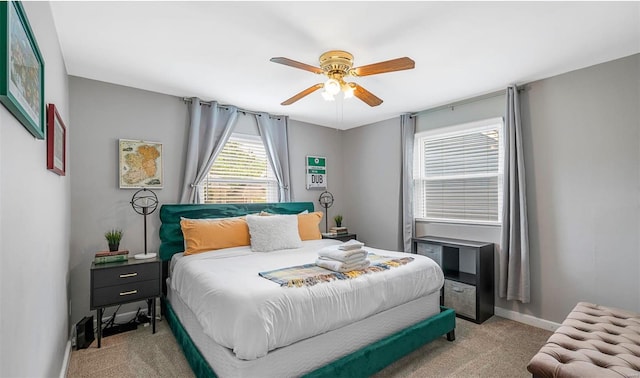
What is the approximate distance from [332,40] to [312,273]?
1.75 metres

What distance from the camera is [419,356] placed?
2.50 meters

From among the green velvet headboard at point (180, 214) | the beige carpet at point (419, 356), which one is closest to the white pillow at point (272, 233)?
the green velvet headboard at point (180, 214)

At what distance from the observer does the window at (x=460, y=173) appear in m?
3.52

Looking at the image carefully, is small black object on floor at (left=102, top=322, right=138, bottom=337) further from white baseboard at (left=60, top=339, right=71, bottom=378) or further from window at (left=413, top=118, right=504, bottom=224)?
window at (left=413, top=118, right=504, bottom=224)

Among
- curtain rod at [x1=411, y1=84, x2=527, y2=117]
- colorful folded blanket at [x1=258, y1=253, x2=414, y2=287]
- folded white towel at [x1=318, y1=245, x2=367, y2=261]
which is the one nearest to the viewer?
colorful folded blanket at [x1=258, y1=253, x2=414, y2=287]

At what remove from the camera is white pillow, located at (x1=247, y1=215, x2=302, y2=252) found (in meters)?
3.21

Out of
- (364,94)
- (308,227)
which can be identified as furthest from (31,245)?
(308,227)

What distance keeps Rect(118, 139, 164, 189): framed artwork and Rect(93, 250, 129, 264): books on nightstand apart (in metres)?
0.71

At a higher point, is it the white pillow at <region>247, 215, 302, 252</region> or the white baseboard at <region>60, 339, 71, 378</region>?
the white pillow at <region>247, 215, 302, 252</region>

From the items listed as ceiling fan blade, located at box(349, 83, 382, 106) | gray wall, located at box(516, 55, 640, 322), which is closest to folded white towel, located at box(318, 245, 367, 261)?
ceiling fan blade, located at box(349, 83, 382, 106)

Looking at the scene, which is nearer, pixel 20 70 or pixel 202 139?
pixel 20 70

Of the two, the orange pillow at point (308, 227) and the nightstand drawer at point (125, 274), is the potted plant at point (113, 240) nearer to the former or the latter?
the nightstand drawer at point (125, 274)

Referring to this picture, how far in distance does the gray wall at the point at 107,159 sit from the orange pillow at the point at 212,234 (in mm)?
522

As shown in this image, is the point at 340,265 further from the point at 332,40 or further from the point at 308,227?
the point at 332,40
